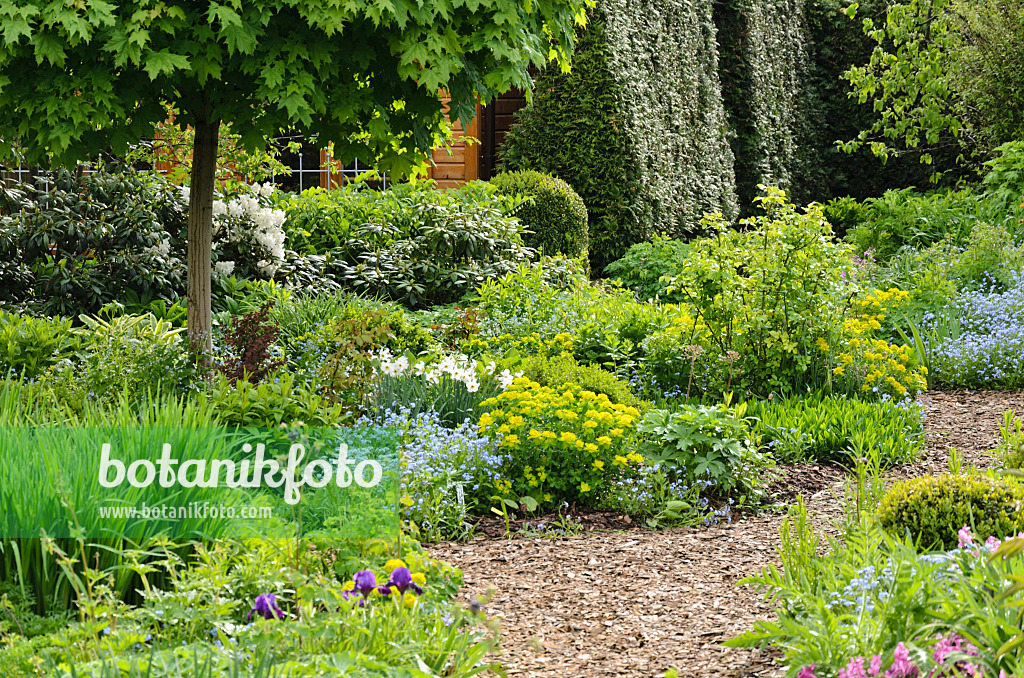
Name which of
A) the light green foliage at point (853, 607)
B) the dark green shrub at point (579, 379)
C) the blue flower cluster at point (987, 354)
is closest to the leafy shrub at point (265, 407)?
the dark green shrub at point (579, 379)

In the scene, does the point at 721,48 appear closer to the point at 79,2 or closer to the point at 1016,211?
the point at 1016,211

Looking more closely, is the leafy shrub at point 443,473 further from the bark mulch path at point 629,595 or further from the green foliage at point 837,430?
the green foliage at point 837,430

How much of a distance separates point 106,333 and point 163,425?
2.52 meters

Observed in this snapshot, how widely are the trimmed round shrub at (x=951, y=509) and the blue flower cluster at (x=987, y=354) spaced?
3.74 metres

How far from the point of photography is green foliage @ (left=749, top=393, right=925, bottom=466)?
17.4 feet

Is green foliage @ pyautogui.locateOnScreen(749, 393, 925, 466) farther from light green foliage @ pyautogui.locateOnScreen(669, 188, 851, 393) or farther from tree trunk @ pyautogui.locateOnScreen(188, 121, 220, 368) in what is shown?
tree trunk @ pyautogui.locateOnScreen(188, 121, 220, 368)

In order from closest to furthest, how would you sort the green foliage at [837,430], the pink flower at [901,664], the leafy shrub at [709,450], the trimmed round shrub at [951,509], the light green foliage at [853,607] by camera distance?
1. the pink flower at [901,664]
2. the light green foliage at [853,607]
3. the trimmed round shrub at [951,509]
4. the leafy shrub at [709,450]
5. the green foliage at [837,430]

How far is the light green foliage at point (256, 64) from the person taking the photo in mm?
3990

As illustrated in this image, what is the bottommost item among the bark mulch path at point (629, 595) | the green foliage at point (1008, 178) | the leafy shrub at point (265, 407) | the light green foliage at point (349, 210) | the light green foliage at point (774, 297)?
the bark mulch path at point (629, 595)

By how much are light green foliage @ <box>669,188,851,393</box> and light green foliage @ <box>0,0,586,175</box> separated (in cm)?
211

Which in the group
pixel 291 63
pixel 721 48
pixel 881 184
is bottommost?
pixel 291 63

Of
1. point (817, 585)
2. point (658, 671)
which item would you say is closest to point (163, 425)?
point (658, 671)

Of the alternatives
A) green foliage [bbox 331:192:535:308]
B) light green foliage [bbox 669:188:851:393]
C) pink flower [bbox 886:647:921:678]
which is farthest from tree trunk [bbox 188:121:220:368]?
Answer: pink flower [bbox 886:647:921:678]

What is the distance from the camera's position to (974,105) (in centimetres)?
1328
